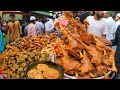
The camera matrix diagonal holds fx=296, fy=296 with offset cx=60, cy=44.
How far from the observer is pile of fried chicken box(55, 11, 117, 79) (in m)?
5.03

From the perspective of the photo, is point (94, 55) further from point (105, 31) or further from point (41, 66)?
point (41, 66)

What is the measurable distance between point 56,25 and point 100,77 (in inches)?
47.1

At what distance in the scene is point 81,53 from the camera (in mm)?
5066

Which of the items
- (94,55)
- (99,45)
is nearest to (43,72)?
(94,55)

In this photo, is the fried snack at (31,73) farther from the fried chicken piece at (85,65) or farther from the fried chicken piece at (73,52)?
the fried chicken piece at (85,65)

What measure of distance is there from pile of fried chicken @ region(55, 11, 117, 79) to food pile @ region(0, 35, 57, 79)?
0.23 metres

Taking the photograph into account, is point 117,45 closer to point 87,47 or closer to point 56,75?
point 87,47

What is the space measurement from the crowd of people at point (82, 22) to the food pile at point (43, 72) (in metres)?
0.63

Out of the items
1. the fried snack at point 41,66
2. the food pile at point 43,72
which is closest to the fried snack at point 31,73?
the food pile at point 43,72

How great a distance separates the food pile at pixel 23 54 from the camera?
17.0 feet
